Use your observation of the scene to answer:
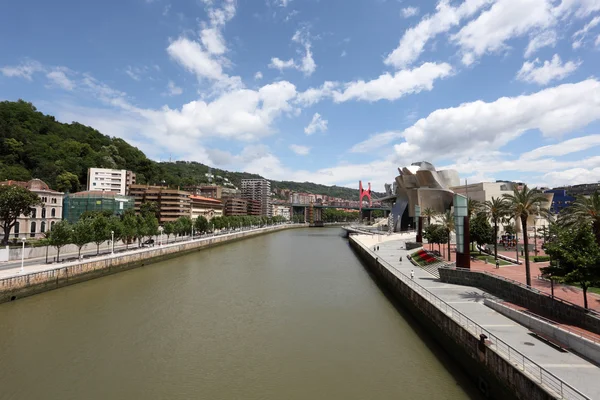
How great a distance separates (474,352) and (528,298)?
21.7 ft

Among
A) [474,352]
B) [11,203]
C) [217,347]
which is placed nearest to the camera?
[474,352]

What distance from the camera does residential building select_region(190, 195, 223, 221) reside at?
10694 centimetres

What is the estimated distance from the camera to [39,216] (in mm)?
53594

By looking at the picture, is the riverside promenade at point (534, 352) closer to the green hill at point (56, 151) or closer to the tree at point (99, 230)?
the tree at point (99, 230)


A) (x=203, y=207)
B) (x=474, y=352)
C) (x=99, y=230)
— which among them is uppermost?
(x=203, y=207)

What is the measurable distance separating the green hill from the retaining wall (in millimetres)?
85574

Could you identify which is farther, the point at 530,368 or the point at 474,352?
the point at 474,352

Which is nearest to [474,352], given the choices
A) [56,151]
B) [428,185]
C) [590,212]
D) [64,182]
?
[590,212]

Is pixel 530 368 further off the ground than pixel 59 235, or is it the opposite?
pixel 59 235

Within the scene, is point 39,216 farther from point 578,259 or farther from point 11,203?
point 578,259

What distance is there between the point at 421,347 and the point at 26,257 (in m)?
37.7

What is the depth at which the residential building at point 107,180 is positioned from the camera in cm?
9138

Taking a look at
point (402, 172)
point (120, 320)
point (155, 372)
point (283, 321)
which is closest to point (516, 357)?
point (283, 321)

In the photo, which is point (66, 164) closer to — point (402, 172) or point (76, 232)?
point (76, 232)
